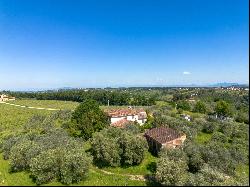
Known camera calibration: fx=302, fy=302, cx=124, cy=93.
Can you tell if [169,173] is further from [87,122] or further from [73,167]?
[87,122]

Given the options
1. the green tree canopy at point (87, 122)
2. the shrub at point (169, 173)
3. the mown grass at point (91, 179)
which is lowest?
the mown grass at point (91, 179)

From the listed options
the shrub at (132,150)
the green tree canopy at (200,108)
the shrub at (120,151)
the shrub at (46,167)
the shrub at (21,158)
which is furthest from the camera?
the green tree canopy at (200,108)

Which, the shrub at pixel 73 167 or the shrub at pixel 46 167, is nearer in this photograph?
the shrub at pixel 73 167

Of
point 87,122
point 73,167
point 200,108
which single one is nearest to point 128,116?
point 87,122

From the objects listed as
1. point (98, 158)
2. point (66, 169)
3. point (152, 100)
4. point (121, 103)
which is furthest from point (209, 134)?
point (121, 103)

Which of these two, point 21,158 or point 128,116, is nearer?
point 21,158

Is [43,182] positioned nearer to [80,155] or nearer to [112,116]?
[80,155]

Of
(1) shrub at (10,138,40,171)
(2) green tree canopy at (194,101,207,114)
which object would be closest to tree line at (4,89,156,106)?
(2) green tree canopy at (194,101,207,114)

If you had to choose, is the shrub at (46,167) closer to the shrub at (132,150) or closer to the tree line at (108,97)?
the shrub at (132,150)

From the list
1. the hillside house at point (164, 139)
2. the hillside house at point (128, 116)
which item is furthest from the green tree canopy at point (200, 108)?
the hillside house at point (164, 139)
